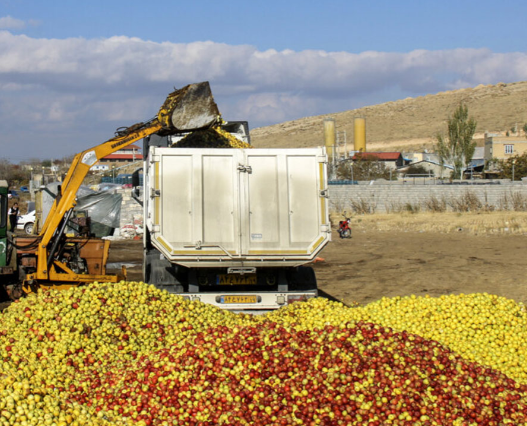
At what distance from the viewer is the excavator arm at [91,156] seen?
38.4ft

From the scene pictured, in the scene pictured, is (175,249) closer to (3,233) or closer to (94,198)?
(3,233)

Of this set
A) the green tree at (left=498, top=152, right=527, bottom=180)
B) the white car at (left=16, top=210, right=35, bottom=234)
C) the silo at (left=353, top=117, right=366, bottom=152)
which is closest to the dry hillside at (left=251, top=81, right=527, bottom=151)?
the silo at (left=353, top=117, right=366, bottom=152)

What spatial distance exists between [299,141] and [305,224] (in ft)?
319

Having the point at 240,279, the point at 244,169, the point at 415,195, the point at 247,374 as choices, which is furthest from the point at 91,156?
the point at 415,195

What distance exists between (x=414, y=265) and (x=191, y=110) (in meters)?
11.1

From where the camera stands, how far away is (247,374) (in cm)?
682

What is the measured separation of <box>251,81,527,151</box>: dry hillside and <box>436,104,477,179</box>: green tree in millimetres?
35439

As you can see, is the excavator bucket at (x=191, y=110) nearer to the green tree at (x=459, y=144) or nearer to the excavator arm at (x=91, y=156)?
the excavator arm at (x=91, y=156)

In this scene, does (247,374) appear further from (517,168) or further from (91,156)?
(517,168)

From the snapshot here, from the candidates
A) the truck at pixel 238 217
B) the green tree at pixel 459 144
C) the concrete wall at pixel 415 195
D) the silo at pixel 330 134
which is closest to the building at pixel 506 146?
the green tree at pixel 459 144

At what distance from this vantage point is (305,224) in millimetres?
10016

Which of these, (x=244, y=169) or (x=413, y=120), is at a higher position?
(x=413, y=120)

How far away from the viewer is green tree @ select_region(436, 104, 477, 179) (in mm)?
54812

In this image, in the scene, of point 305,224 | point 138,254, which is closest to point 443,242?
point 138,254
